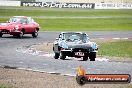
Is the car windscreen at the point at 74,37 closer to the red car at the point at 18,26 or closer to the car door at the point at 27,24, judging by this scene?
the red car at the point at 18,26

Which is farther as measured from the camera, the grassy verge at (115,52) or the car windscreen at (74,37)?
the grassy verge at (115,52)

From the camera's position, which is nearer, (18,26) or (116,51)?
(116,51)

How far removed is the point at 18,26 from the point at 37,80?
20368 mm

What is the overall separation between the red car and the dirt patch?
59.2ft

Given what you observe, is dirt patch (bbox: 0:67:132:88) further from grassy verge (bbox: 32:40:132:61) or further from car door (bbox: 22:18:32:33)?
car door (bbox: 22:18:32:33)

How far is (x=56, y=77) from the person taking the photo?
1582cm

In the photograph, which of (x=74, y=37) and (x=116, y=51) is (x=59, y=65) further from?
(x=116, y=51)

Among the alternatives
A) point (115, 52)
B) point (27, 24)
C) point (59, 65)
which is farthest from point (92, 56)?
point (27, 24)

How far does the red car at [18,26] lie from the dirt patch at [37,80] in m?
18.0

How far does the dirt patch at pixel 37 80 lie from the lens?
14.1m

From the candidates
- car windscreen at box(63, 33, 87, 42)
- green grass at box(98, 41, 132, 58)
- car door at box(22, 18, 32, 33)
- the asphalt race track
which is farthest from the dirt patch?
car door at box(22, 18, 32, 33)

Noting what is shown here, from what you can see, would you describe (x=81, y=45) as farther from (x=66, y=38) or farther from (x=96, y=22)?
(x=96, y=22)

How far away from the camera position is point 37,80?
15.2 m

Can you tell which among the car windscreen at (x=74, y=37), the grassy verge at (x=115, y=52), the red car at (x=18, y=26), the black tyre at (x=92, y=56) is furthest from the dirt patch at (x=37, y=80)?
the red car at (x=18, y=26)
